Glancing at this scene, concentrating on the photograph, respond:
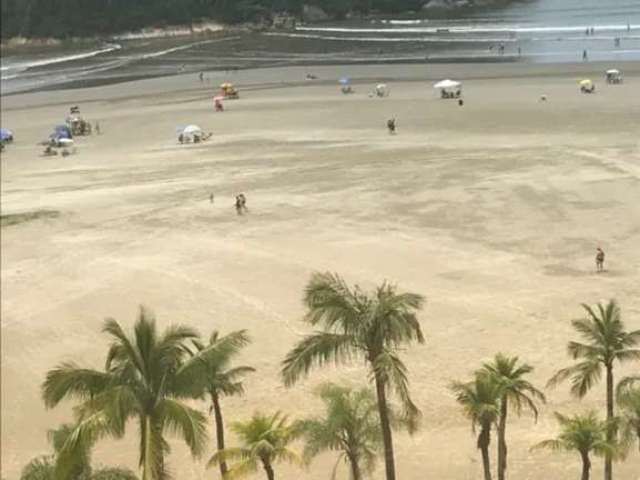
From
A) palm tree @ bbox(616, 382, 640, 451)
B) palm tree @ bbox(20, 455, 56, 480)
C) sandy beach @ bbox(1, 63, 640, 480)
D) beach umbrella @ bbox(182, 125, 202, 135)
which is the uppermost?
beach umbrella @ bbox(182, 125, 202, 135)

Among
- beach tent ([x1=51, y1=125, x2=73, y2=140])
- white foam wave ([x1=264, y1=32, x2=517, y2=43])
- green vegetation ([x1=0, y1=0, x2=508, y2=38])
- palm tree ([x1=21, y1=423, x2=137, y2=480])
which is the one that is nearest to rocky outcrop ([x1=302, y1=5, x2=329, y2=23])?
green vegetation ([x1=0, y1=0, x2=508, y2=38])

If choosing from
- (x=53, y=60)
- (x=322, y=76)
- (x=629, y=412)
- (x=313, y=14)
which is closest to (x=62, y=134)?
(x=322, y=76)

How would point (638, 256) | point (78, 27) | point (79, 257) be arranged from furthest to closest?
point (78, 27) < point (79, 257) < point (638, 256)

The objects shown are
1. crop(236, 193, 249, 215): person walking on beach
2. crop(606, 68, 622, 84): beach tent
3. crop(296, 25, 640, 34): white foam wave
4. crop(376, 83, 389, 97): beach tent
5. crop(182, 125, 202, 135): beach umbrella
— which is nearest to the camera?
crop(236, 193, 249, 215): person walking on beach

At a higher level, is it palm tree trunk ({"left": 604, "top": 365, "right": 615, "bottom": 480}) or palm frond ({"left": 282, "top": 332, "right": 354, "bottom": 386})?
palm frond ({"left": 282, "top": 332, "right": 354, "bottom": 386})

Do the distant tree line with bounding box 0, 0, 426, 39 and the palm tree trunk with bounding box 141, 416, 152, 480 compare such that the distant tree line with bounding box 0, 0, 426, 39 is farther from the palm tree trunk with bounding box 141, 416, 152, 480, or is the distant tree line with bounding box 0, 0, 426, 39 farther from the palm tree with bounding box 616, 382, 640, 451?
the palm tree trunk with bounding box 141, 416, 152, 480

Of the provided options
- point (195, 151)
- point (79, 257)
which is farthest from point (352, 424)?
point (195, 151)

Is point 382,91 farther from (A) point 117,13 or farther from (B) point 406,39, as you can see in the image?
(A) point 117,13

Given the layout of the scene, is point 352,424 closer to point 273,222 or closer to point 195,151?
point 273,222
